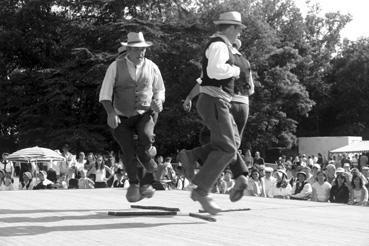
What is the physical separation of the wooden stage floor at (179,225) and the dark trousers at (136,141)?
47cm

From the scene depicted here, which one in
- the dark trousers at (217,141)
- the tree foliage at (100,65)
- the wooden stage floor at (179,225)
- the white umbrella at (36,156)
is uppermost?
the tree foliage at (100,65)

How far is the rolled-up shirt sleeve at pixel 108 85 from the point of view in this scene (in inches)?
234

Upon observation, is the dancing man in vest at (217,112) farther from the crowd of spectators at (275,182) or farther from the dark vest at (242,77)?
the crowd of spectators at (275,182)

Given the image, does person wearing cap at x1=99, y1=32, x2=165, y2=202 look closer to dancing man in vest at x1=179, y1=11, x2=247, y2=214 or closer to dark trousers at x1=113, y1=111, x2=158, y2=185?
dark trousers at x1=113, y1=111, x2=158, y2=185

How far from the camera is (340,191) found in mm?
11266

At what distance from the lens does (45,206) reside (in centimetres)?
652

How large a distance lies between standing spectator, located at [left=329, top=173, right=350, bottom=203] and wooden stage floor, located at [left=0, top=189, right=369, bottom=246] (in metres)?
4.24

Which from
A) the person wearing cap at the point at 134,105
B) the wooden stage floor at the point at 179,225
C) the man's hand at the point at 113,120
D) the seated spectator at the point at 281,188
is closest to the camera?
the wooden stage floor at the point at 179,225

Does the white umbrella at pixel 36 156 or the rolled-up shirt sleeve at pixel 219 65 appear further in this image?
the white umbrella at pixel 36 156

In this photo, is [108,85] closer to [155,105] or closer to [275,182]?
[155,105]

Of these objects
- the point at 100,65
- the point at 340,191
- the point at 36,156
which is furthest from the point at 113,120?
the point at 100,65

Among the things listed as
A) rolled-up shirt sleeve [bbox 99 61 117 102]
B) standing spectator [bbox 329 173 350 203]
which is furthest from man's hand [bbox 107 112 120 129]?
standing spectator [bbox 329 173 350 203]

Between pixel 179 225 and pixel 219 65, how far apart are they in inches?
53.3

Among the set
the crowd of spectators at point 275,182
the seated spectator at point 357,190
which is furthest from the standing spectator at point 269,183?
the seated spectator at point 357,190
